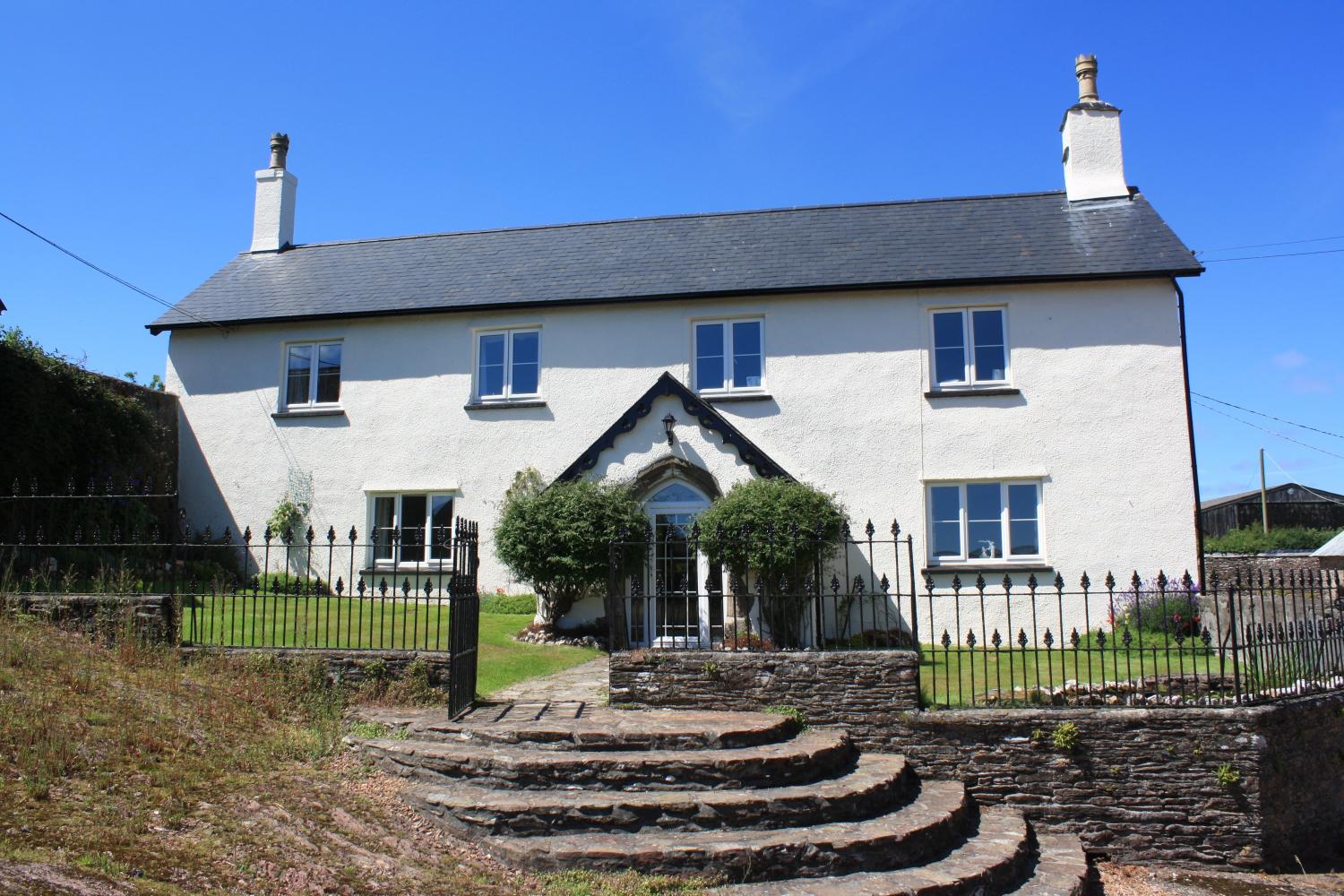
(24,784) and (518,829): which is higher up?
(24,784)

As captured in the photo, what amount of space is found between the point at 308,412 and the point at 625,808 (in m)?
13.8

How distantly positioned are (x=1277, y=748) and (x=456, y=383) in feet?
46.4

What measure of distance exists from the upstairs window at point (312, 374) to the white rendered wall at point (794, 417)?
248mm

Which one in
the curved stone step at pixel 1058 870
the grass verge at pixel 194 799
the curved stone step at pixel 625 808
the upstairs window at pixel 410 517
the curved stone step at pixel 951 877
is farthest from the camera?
the upstairs window at pixel 410 517

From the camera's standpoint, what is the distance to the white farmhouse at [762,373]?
15984 millimetres

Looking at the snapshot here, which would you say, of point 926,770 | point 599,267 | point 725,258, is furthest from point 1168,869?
point 599,267

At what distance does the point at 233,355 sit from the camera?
64.3 ft

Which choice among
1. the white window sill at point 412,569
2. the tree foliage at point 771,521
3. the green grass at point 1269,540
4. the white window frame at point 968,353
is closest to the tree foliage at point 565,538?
the tree foliage at point 771,521

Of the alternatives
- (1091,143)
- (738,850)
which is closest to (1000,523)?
(1091,143)

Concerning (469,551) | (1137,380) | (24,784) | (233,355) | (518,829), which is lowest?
(518,829)

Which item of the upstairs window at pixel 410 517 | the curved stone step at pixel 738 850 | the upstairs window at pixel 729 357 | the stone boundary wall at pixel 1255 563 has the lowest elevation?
the curved stone step at pixel 738 850

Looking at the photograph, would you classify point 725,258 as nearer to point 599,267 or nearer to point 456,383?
point 599,267

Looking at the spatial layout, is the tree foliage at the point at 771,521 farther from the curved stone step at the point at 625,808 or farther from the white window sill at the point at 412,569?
the white window sill at the point at 412,569

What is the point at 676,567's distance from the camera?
49.2 feet
